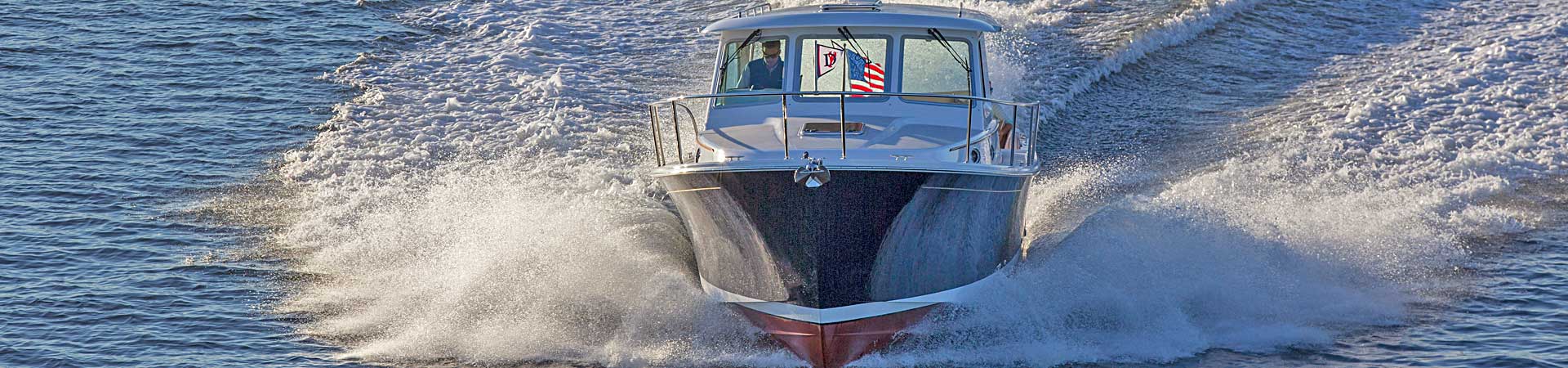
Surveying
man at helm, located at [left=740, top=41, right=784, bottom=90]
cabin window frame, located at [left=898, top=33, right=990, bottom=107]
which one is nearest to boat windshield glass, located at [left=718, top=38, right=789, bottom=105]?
man at helm, located at [left=740, top=41, right=784, bottom=90]

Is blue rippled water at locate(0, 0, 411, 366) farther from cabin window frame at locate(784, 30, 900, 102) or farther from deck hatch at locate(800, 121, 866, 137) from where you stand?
cabin window frame at locate(784, 30, 900, 102)

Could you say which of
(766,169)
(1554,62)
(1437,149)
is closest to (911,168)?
(766,169)

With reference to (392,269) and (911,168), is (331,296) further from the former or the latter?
(911,168)

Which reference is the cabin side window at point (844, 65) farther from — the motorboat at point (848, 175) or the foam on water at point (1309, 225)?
the foam on water at point (1309, 225)

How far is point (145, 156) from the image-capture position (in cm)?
1453

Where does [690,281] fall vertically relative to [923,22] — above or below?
below

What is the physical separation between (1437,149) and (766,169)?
823 cm

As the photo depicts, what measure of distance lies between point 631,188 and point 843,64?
10.5ft

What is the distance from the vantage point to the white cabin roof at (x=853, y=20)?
1047 cm

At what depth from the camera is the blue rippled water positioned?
32.6ft

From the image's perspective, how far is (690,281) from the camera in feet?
34.5

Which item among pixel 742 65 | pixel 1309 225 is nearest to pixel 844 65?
pixel 742 65

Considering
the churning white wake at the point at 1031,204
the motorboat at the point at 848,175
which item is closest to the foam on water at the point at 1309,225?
the churning white wake at the point at 1031,204

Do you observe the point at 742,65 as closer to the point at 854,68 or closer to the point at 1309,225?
the point at 854,68
